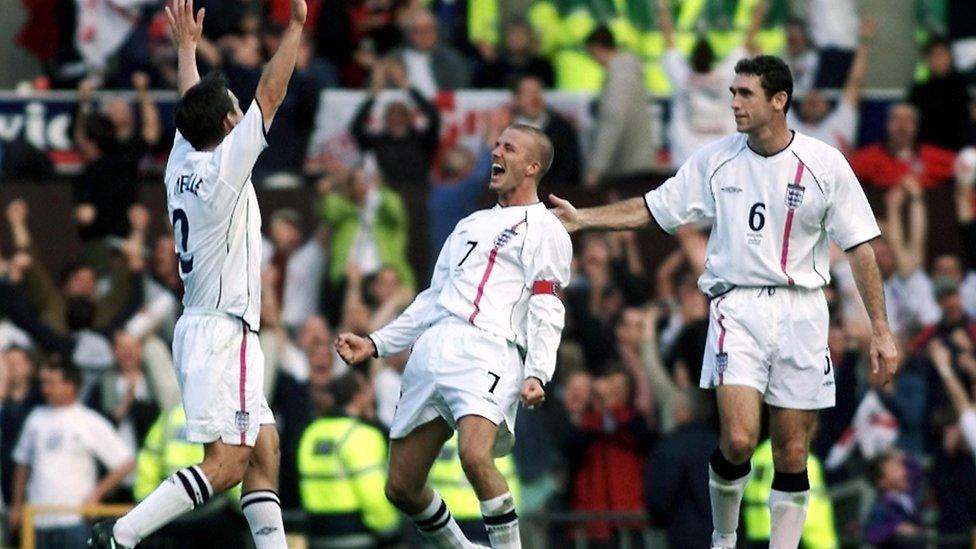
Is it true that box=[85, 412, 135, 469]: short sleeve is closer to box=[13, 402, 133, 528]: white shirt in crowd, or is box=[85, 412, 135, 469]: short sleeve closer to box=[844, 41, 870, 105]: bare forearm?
box=[13, 402, 133, 528]: white shirt in crowd

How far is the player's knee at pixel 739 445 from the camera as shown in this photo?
1363cm

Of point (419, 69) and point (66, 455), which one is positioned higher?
point (419, 69)

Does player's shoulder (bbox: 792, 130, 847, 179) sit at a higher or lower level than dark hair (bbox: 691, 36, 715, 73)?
higher

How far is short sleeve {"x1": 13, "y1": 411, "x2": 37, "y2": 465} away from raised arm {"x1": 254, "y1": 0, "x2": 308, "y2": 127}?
6051mm

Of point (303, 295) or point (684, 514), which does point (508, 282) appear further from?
point (303, 295)

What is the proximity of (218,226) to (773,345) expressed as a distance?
122 inches

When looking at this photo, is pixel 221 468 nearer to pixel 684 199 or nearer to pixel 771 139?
pixel 684 199

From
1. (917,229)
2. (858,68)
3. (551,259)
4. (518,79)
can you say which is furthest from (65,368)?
(858,68)

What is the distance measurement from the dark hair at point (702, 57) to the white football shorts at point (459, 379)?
8.14m

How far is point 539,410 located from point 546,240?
5274 millimetres

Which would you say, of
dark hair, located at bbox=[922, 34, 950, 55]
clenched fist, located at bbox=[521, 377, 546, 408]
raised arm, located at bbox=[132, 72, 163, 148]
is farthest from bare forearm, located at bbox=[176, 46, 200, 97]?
dark hair, located at bbox=[922, 34, 950, 55]

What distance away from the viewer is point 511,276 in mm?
13797

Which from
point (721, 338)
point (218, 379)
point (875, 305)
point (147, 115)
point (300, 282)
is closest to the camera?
point (218, 379)

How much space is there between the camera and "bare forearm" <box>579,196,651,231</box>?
14.1 m
